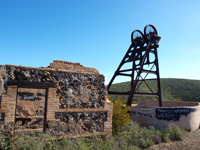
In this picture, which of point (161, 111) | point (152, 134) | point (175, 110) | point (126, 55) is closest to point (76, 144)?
point (152, 134)

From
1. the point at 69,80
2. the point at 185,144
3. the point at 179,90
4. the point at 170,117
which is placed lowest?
the point at 185,144

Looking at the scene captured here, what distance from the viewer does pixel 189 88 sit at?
127ft

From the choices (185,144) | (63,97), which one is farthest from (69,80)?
(185,144)

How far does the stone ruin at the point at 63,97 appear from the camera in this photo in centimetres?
488

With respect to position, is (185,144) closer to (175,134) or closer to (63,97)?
(175,134)

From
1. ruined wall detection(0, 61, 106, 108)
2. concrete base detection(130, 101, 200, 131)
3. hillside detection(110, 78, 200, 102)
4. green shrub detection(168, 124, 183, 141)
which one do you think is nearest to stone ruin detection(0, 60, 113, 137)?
ruined wall detection(0, 61, 106, 108)

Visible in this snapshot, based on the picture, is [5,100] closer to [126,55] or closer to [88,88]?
[88,88]

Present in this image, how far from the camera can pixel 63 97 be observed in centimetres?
568

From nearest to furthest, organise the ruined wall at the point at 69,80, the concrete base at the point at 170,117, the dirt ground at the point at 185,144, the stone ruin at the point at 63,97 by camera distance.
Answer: the stone ruin at the point at 63,97 < the ruined wall at the point at 69,80 < the dirt ground at the point at 185,144 < the concrete base at the point at 170,117

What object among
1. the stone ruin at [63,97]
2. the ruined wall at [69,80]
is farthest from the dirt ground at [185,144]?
the ruined wall at [69,80]

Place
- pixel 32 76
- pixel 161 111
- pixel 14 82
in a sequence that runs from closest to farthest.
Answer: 1. pixel 14 82
2. pixel 32 76
3. pixel 161 111

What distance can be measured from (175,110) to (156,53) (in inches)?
167

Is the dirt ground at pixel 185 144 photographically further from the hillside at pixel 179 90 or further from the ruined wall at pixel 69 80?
the hillside at pixel 179 90

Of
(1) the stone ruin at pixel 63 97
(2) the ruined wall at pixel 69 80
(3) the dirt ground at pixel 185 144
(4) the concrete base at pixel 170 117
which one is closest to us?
(1) the stone ruin at pixel 63 97
